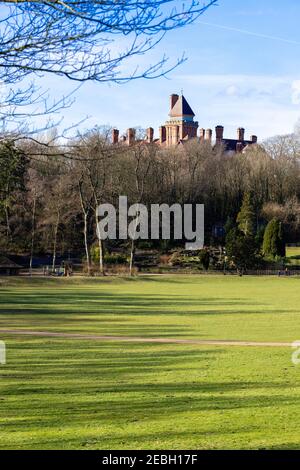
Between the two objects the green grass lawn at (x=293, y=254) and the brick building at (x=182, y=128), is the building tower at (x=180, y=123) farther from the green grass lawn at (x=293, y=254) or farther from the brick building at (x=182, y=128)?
the green grass lawn at (x=293, y=254)

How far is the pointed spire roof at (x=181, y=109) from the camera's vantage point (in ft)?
351

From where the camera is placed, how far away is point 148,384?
12219 millimetres

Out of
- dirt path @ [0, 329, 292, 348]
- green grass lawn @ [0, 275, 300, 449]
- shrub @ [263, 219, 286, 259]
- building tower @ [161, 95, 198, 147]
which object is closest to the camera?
green grass lawn @ [0, 275, 300, 449]

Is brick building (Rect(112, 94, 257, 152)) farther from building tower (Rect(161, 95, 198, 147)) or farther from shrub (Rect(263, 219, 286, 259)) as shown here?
shrub (Rect(263, 219, 286, 259))

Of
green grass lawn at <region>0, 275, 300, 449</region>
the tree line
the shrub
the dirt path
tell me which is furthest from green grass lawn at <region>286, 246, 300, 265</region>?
the dirt path

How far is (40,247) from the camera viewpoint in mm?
64438

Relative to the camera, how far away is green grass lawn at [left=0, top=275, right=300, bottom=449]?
843 cm

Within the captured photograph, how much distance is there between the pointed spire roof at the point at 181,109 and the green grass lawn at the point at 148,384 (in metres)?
80.7

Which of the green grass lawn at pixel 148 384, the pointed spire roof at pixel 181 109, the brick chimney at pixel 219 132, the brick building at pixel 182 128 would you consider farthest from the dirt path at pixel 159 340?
the pointed spire roof at pixel 181 109

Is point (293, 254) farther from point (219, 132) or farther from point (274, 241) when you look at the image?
point (219, 132)

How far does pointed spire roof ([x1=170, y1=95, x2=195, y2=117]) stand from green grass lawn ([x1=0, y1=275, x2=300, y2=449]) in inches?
3179

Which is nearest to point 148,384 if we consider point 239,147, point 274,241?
point 274,241

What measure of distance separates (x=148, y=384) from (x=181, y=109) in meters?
97.2

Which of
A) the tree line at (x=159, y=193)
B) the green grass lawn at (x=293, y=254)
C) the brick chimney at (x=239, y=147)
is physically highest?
the brick chimney at (x=239, y=147)
